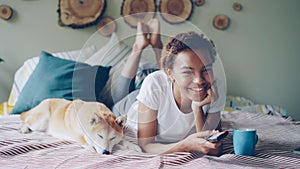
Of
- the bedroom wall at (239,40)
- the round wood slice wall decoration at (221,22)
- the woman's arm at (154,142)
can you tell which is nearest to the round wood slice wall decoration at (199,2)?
the bedroom wall at (239,40)

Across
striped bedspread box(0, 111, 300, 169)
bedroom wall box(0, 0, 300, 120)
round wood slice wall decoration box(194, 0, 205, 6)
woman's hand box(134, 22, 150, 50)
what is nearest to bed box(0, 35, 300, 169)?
striped bedspread box(0, 111, 300, 169)

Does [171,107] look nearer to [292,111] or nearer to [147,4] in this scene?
[147,4]

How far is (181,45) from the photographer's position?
0.99 metres

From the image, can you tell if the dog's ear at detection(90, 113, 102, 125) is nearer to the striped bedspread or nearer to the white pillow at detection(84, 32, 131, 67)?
the striped bedspread

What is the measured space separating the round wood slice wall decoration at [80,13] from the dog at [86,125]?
3.43 ft

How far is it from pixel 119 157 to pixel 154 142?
11 centimetres

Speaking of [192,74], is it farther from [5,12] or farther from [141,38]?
[5,12]

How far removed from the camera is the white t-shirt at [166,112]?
101 cm

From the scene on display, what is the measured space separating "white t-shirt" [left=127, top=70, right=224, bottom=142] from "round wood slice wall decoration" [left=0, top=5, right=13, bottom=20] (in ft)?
5.04

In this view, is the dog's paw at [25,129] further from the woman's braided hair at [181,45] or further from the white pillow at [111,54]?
the woman's braided hair at [181,45]

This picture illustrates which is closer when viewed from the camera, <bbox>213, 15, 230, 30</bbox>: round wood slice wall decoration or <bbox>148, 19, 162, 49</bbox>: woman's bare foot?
<bbox>148, 19, 162, 49</bbox>: woman's bare foot

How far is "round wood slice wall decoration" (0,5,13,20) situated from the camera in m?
2.21

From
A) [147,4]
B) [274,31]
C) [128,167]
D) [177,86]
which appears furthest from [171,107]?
[274,31]

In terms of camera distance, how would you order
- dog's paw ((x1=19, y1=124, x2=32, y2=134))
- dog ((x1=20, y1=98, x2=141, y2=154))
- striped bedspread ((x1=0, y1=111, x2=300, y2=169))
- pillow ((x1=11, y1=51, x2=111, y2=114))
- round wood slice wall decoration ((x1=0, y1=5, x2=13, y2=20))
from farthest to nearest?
1. round wood slice wall decoration ((x1=0, y1=5, x2=13, y2=20))
2. pillow ((x1=11, y1=51, x2=111, y2=114))
3. dog's paw ((x1=19, y1=124, x2=32, y2=134))
4. dog ((x1=20, y1=98, x2=141, y2=154))
5. striped bedspread ((x1=0, y1=111, x2=300, y2=169))
